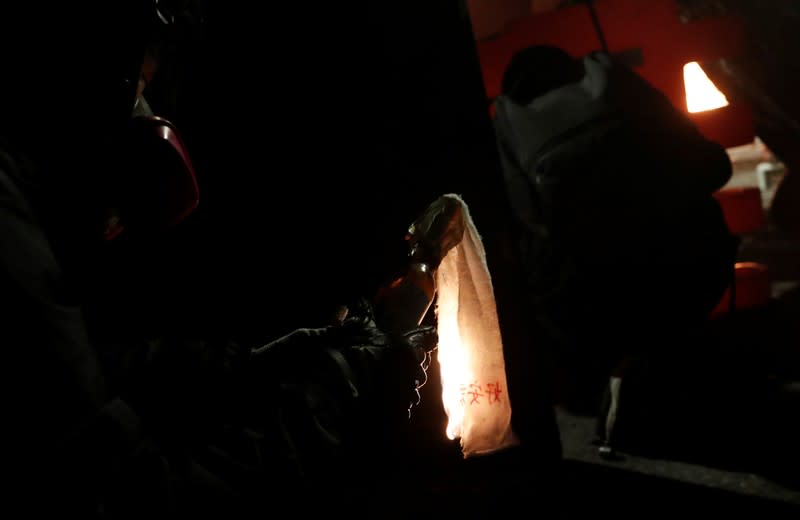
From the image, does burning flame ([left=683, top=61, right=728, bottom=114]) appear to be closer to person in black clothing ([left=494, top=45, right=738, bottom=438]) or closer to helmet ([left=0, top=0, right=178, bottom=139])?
person in black clothing ([left=494, top=45, right=738, bottom=438])

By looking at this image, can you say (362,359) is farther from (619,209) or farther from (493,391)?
(619,209)

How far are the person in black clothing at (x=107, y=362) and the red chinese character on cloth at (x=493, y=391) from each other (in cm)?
29

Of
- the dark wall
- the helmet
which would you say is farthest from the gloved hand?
the helmet

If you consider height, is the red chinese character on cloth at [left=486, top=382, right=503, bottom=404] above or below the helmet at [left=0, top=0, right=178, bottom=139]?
below

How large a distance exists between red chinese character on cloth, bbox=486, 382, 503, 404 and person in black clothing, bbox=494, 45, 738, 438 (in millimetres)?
1362

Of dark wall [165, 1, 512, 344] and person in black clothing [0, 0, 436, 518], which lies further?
dark wall [165, 1, 512, 344]

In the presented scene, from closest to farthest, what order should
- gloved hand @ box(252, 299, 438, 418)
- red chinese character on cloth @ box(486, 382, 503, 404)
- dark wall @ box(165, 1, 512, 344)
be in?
gloved hand @ box(252, 299, 438, 418) → red chinese character on cloth @ box(486, 382, 503, 404) → dark wall @ box(165, 1, 512, 344)

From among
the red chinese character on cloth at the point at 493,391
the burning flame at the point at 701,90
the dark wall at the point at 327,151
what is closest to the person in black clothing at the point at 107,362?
the red chinese character on cloth at the point at 493,391

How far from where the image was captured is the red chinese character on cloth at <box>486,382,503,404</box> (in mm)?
1668

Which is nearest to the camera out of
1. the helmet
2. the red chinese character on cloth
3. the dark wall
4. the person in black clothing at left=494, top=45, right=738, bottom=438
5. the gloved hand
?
the helmet

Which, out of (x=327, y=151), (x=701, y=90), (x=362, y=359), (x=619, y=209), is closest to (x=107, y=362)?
(x=362, y=359)

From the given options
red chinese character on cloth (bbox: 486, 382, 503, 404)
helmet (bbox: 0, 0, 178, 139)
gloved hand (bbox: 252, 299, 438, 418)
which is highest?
helmet (bbox: 0, 0, 178, 139)

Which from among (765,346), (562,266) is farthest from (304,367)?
(765,346)

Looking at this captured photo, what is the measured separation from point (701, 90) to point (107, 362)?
3.99 meters
